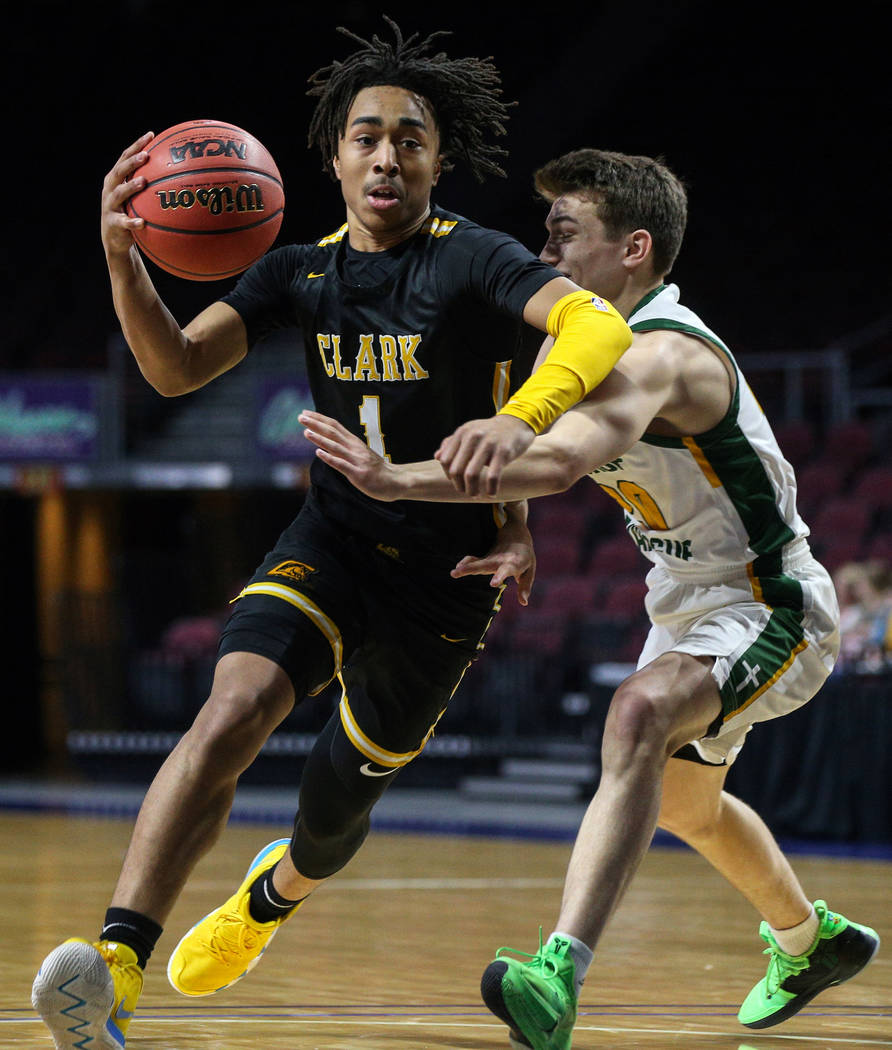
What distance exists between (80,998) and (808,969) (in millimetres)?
2036

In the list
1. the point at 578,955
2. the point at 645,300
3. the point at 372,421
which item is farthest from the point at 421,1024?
the point at 645,300

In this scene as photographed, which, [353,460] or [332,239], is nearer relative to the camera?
[353,460]

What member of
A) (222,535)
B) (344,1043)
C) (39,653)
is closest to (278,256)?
(344,1043)

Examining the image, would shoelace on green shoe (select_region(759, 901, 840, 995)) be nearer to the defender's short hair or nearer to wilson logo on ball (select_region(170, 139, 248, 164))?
the defender's short hair

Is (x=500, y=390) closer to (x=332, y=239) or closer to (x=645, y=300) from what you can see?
(x=645, y=300)

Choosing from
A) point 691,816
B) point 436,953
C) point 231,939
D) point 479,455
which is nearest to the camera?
point 479,455

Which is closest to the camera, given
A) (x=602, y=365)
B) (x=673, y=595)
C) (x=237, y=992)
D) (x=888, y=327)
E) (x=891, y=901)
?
(x=602, y=365)

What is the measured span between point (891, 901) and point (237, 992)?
3483 mm

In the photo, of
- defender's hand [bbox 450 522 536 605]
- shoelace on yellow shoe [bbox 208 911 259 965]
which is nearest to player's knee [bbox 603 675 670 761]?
defender's hand [bbox 450 522 536 605]

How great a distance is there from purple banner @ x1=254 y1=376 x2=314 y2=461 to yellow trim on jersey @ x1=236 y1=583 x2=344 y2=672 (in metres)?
11.0

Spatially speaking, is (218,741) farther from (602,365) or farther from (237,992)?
(237,992)

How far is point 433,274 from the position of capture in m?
3.76

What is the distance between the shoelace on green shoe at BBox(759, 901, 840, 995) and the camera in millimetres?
4262

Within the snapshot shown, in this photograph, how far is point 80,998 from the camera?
10.2 ft
